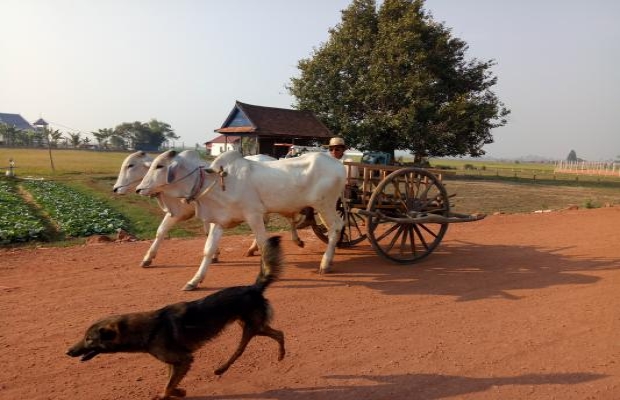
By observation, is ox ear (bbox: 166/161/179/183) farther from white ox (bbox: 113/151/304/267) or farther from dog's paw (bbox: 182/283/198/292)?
dog's paw (bbox: 182/283/198/292)

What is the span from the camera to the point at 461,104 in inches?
1121

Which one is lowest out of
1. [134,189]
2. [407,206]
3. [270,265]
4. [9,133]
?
[270,265]

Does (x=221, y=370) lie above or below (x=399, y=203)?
below

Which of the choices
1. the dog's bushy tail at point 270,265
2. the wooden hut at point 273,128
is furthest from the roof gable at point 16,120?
the dog's bushy tail at point 270,265

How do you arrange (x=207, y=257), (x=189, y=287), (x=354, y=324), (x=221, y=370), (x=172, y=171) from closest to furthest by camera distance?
(x=221, y=370), (x=354, y=324), (x=189, y=287), (x=207, y=257), (x=172, y=171)

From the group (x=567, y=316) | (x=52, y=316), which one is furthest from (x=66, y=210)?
(x=567, y=316)

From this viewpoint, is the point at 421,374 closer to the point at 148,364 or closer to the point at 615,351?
the point at 615,351

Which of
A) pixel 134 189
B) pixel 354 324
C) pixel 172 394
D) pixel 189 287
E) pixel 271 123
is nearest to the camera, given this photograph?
pixel 172 394

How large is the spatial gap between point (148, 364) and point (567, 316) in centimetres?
463

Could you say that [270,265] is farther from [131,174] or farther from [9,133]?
[9,133]

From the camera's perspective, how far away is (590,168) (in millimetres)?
59406

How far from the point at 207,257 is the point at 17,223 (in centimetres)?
701

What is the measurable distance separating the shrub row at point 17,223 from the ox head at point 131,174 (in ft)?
11.2

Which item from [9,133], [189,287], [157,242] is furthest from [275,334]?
[9,133]
